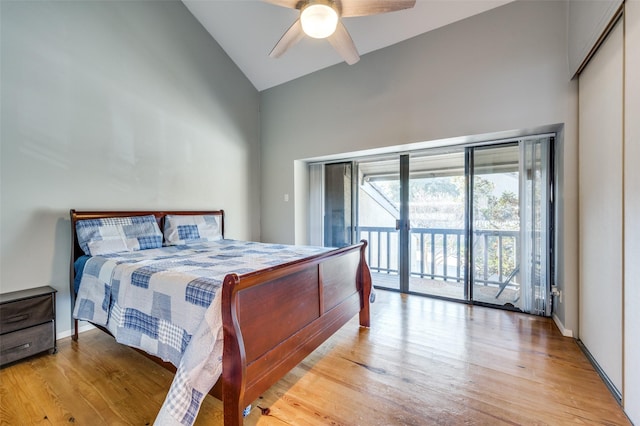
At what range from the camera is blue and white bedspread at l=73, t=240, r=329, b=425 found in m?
1.31

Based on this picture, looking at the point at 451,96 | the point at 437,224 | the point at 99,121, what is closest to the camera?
the point at 99,121

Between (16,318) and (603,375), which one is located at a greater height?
(16,318)

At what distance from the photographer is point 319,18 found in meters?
1.85

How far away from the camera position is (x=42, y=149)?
8.10 feet

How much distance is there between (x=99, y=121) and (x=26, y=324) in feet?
6.33

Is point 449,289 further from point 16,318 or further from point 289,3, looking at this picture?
point 16,318

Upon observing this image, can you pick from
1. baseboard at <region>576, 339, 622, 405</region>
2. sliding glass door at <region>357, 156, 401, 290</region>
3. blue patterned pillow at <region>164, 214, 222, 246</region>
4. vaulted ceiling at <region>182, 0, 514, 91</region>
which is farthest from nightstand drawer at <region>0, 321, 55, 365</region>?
baseboard at <region>576, 339, 622, 405</region>

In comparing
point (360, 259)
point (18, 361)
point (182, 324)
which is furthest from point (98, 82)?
point (360, 259)

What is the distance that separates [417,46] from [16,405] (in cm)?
458

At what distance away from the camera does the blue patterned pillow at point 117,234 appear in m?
2.52

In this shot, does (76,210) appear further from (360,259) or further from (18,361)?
(360,259)

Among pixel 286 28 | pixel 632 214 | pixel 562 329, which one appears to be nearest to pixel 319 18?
pixel 286 28

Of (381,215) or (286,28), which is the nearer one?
(286,28)

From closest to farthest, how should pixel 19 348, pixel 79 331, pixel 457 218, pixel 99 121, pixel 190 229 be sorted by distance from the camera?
pixel 19 348 < pixel 79 331 < pixel 99 121 < pixel 190 229 < pixel 457 218
